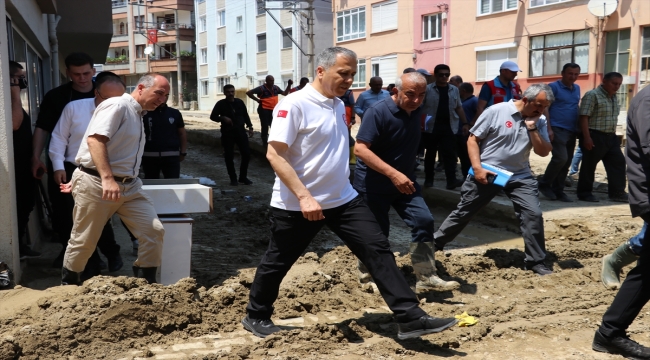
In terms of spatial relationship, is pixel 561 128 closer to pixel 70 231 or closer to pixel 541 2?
pixel 70 231

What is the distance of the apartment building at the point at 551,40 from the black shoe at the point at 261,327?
1862 centimetres

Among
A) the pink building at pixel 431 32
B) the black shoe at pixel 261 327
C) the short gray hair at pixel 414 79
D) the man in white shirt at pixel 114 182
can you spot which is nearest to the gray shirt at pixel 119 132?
the man in white shirt at pixel 114 182

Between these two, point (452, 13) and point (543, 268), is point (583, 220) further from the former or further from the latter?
point (452, 13)

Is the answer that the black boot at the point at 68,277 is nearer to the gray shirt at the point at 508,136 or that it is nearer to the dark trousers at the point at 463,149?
the gray shirt at the point at 508,136

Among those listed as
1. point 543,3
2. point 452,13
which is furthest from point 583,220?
point 452,13

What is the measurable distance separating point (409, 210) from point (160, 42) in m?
59.8

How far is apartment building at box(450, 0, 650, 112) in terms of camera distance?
68.3 feet

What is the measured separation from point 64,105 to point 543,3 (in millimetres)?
22191

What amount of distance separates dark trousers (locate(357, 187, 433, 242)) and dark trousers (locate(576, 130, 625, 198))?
506 cm

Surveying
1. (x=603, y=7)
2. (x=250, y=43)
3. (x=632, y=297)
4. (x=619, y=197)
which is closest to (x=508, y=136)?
(x=632, y=297)

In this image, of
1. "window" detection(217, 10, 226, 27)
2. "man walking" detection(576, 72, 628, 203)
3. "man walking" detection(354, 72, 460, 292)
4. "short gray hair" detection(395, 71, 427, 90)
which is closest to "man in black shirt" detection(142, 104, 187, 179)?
"man walking" detection(354, 72, 460, 292)

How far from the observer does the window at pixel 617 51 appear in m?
21.4

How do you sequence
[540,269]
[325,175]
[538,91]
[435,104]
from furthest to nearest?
[435,104] → [540,269] → [538,91] → [325,175]

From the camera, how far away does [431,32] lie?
3009 centimetres
